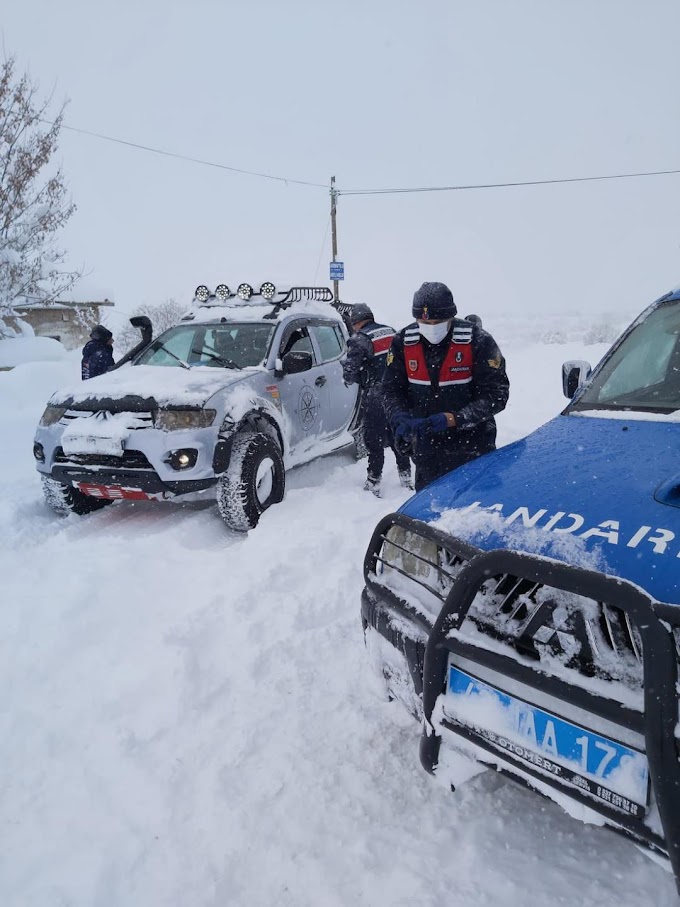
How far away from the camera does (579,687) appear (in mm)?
1343

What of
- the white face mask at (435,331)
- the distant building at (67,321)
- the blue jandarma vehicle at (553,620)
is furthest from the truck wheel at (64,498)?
the distant building at (67,321)

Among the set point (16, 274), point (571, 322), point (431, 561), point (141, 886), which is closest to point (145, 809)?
point (141, 886)

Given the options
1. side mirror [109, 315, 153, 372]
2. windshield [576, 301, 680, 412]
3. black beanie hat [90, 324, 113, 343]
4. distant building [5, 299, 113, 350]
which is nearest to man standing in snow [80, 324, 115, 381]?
black beanie hat [90, 324, 113, 343]

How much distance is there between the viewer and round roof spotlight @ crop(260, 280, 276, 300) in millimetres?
5766

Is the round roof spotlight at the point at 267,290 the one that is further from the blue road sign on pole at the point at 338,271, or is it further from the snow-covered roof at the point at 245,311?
the blue road sign on pole at the point at 338,271

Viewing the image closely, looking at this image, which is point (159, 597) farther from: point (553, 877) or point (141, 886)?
point (553, 877)

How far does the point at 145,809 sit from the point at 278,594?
1.41 metres

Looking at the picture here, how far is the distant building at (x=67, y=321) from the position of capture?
73.4 feet

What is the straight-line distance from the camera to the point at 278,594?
3275 millimetres

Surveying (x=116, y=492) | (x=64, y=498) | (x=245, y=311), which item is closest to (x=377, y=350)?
(x=245, y=311)

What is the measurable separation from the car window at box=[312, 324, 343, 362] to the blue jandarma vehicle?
12.6ft

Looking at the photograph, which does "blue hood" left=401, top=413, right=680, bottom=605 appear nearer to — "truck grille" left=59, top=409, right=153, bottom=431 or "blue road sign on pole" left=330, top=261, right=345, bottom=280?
"truck grille" left=59, top=409, right=153, bottom=431

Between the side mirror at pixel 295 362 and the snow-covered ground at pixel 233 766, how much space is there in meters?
1.72

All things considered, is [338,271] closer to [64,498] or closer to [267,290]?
[267,290]
